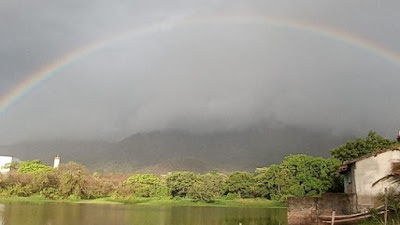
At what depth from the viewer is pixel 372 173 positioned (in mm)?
28625

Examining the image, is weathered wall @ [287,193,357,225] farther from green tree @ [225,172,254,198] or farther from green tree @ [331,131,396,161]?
green tree @ [225,172,254,198]

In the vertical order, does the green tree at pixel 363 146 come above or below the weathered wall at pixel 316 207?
above

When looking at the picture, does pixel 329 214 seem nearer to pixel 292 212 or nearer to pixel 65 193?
pixel 292 212

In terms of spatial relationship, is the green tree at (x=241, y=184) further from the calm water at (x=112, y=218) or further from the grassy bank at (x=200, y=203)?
the calm water at (x=112, y=218)

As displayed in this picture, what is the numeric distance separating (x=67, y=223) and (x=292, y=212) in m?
18.7

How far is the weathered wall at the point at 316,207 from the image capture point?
90.7 ft

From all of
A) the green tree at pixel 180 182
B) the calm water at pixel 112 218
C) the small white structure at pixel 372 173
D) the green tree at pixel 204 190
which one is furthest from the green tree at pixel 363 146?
the green tree at pixel 180 182

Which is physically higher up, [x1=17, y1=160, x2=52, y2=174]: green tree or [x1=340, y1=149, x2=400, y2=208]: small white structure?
[x1=17, y1=160, x2=52, y2=174]: green tree

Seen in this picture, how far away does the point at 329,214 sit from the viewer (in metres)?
27.3

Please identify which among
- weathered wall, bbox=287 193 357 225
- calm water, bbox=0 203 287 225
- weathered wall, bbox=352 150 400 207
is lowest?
calm water, bbox=0 203 287 225

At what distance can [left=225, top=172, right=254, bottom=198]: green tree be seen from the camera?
90688mm

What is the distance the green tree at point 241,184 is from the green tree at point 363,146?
3762cm

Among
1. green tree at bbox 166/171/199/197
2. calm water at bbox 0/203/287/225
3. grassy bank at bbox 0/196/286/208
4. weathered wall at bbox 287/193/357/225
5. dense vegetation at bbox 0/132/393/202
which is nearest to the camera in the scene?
weathered wall at bbox 287/193/357/225

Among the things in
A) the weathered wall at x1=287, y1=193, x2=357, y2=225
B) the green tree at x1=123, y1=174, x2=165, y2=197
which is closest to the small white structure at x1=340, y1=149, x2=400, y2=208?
the weathered wall at x1=287, y1=193, x2=357, y2=225
